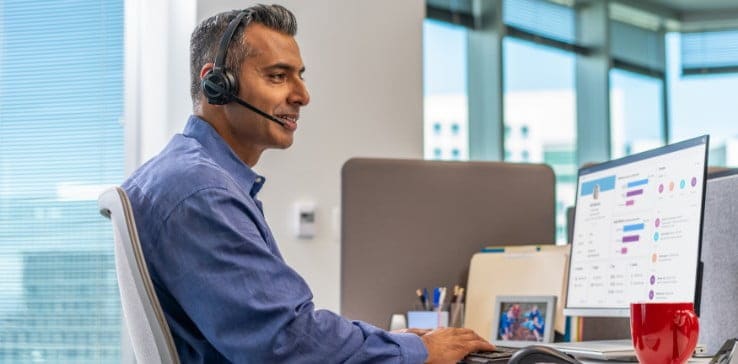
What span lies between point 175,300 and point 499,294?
37.6 inches

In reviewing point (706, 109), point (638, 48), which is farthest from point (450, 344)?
point (706, 109)

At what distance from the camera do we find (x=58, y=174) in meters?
2.94

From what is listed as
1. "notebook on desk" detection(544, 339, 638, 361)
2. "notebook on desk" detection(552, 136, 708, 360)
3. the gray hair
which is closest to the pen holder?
"notebook on desk" detection(552, 136, 708, 360)

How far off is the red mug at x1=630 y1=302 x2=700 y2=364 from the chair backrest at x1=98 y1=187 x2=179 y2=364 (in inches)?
23.1

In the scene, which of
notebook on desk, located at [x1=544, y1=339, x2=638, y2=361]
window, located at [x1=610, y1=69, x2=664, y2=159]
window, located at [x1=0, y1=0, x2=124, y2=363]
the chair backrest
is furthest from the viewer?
window, located at [x1=610, y1=69, x2=664, y2=159]

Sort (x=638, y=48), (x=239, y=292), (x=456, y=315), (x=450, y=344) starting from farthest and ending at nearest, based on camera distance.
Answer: (x=638, y=48)
(x=456, y=315)
(x=450, y=344)
(x=239, y=292)

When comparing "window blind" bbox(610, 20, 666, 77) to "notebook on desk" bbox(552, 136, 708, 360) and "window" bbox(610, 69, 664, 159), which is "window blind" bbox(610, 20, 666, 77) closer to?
"window" bbox(610, 69, 664, 159)

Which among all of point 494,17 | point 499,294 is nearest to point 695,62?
point 494,17

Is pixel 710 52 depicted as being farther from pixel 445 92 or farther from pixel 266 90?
pixel 266 90

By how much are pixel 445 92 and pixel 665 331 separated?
425 centimetres

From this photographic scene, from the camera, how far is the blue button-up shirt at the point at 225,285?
3.78 ft

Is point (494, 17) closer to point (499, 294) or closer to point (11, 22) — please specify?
point (11, 22)

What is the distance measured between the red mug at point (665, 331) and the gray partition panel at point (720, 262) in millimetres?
440

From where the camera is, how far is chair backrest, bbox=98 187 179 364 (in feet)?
3.75
